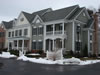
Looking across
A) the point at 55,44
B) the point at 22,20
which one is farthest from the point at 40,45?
the point at 22,20

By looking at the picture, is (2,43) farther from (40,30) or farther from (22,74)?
(22,74)

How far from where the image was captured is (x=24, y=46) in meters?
32.7

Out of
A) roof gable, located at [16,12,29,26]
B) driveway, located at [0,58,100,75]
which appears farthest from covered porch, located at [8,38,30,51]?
driveway, located at [0,58,100,75]

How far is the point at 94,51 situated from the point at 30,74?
21.8 metres

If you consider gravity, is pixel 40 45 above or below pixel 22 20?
below

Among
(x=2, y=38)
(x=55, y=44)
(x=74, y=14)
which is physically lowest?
(x=55, y=44)

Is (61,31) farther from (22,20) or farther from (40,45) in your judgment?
(22,20)

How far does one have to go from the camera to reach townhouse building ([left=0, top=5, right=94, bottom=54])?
25.2m

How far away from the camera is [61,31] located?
83.4ft

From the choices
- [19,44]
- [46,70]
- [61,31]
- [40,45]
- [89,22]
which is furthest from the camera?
[19,44]

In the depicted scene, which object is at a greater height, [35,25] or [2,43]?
[35,25]

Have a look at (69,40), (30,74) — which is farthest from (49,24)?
(30,74)

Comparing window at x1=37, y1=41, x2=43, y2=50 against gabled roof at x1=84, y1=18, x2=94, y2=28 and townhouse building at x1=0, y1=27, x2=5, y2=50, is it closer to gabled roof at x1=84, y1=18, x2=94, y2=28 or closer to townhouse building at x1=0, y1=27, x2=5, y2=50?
gabled roof at x1=84, y1=18, x2=94, y2=28

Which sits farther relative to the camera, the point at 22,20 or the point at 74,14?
the point at 22,20
